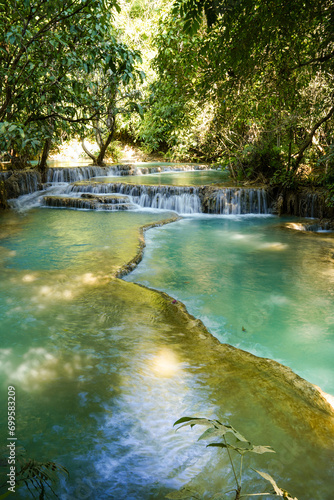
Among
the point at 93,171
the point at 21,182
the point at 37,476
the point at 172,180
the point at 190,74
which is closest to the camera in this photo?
the point at 37,476

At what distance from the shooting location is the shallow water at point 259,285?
14.8 feet

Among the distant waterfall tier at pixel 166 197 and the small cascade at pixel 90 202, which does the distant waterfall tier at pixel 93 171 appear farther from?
the distant waterfall tier at pixel 166 197

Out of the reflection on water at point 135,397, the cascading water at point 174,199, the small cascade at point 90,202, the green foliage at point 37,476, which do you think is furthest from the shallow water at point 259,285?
the small cascade at point 90,202

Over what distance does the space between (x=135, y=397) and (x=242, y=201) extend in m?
11.3

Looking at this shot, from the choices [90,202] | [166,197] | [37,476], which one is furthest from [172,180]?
[37,476]

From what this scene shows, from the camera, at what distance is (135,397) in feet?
9.89

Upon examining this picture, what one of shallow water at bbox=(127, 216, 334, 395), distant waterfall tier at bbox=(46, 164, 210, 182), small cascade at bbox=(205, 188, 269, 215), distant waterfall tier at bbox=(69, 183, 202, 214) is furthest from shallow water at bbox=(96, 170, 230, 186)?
shallow water at bbox=(127, 216, 334, 395)

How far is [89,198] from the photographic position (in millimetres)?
13789

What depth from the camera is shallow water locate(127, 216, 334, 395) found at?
14.8 ft

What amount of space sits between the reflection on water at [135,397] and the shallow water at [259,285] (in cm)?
86

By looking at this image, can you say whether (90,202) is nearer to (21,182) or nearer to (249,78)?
(21,182)

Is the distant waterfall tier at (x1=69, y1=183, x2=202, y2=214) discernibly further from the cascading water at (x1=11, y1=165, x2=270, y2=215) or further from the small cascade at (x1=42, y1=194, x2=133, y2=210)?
the small cascade at (x1=42, y1=194, x2=133, y2=210)

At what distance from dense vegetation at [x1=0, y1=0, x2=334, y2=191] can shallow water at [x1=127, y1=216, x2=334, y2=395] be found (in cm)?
277

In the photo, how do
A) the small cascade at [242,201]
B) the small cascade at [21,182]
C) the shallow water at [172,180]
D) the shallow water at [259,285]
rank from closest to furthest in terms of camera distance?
the shallow water at [259,285] < the small cascade at [242,201] < the small cascade at [21,182] < the shallow water at [172,180]
